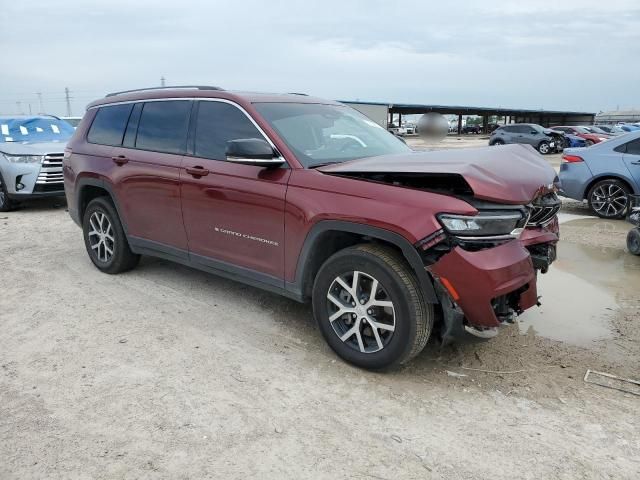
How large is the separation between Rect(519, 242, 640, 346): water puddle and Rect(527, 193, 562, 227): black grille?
1.03 metres

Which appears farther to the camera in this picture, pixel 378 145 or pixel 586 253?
pixel 586 253

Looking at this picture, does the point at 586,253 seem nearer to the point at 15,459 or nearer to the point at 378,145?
the point at 378,145

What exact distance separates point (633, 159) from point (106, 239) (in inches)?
320

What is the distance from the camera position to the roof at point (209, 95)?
14.3 feet

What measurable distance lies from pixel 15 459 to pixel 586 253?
6.41 m

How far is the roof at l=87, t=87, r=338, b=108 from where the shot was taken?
14.3 feet

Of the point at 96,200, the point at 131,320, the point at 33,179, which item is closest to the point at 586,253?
the point at 131,320

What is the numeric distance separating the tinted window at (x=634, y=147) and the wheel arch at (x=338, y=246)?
7.18 meters

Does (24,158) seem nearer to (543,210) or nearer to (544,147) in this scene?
(543,210)

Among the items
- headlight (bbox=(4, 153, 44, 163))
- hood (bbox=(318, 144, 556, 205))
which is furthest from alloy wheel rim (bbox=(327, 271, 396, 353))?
headlight (bbox=(4, 153, 44, 163))

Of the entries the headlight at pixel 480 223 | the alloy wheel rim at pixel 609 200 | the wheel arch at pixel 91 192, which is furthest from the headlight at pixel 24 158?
the alloy wheel rim at pixel 609 200

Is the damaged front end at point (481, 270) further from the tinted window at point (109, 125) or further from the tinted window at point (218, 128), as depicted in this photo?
the tinted window at point (109, 125)

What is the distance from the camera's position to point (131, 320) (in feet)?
14.6

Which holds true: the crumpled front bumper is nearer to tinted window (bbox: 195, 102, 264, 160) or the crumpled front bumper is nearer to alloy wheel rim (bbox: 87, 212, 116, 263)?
tinted window (bbox: 195, 102, 264, 160)
